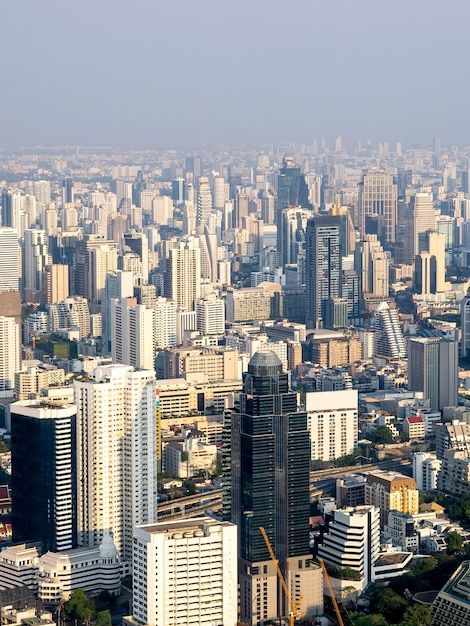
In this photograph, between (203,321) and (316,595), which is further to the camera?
(203,321)

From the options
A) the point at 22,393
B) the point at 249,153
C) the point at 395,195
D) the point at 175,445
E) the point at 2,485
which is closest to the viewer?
the point at 2,485

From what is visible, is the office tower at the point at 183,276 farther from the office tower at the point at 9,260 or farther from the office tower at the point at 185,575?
the office tower at the point at 185,575

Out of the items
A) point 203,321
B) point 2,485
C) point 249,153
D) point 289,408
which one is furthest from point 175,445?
point 249,153

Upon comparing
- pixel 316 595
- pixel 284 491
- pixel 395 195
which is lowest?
pixel 316 595

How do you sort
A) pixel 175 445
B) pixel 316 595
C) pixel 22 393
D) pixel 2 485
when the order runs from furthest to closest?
pixel 22 393
pixel 175 445
pixel 2 485
pixel 316 595

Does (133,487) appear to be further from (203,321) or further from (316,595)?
(203,321)
